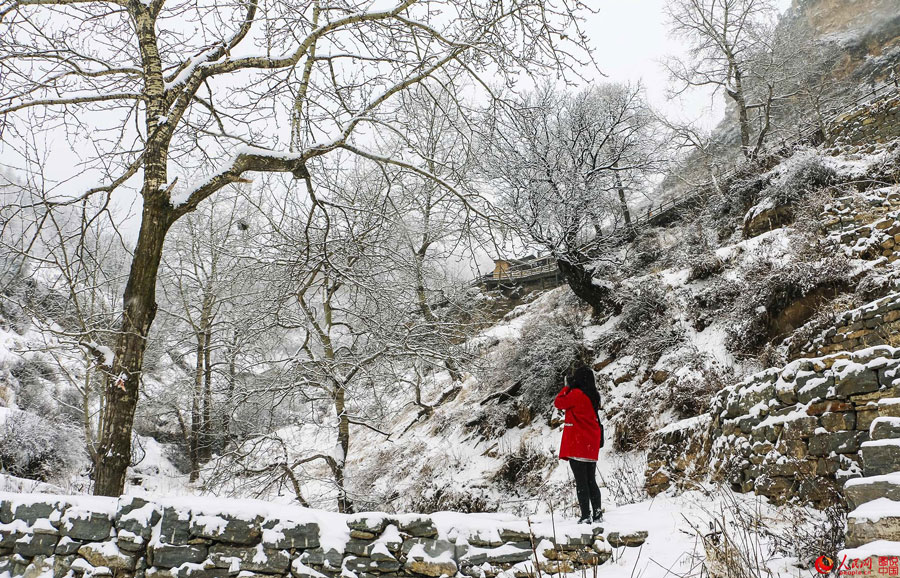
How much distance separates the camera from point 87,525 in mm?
3531

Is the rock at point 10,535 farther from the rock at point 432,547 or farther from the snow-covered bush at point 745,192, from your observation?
the snow-covered bush at point 745,192

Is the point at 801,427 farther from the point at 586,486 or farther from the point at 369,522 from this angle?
the point at 369,522

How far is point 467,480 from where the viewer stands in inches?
341

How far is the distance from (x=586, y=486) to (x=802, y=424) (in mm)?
2067

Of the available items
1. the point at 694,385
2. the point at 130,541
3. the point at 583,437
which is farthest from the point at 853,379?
the point at 130,541

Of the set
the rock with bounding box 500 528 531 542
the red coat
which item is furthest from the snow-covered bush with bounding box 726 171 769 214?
the rock with bounding box 500 528 531 542

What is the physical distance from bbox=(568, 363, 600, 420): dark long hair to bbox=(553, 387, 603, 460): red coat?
6 centimetres

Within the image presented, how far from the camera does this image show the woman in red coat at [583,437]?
4496mm

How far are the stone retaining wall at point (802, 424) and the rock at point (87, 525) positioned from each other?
5011 mm

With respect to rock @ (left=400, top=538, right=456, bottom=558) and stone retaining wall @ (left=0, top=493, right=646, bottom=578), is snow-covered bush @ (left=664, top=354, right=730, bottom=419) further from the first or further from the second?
rock @ (left=400, top=538, right=456, bottom=558)

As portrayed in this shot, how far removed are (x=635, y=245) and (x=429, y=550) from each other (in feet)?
38.9

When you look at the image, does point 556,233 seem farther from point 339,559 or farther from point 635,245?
point 339,559

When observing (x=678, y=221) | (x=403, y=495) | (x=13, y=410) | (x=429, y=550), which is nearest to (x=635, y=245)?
(x=678, y=221)

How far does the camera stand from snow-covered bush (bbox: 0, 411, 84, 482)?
10727mm
